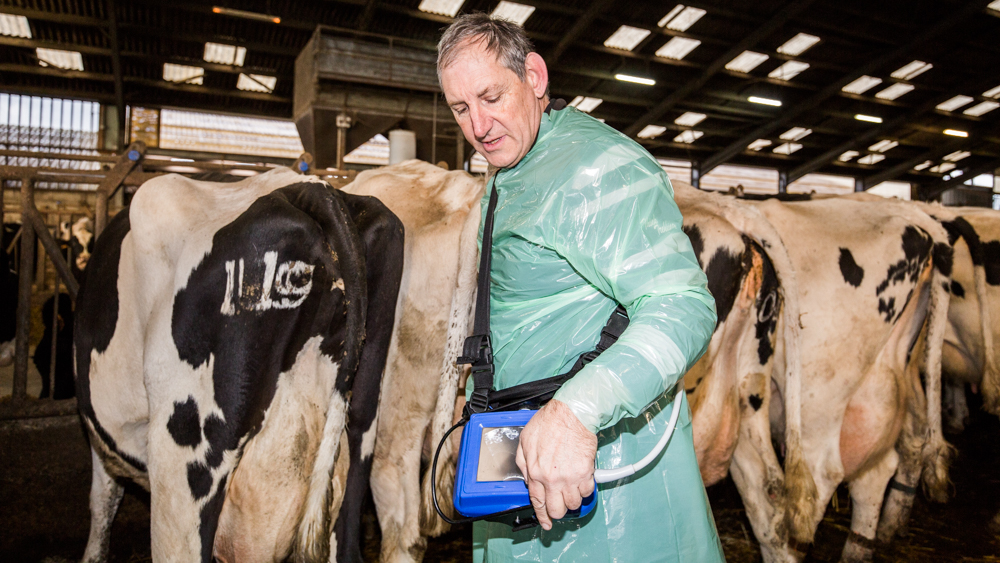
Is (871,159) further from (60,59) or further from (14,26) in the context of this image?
(14,26)

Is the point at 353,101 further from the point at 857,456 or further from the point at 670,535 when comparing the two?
the point at 670,535

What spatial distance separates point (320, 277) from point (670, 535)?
4.99 feet

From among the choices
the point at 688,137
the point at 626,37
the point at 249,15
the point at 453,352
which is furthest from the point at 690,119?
the point at 453,352

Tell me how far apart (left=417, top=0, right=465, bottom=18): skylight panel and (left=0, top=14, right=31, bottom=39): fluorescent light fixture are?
6961 mm

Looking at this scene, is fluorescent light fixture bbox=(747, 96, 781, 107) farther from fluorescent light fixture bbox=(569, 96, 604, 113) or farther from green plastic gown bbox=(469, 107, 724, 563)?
green plastic gown bbox=(469, 107, 724, 563)

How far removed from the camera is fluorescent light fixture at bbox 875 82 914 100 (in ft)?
49.9

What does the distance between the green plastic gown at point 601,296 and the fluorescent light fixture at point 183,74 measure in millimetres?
12959

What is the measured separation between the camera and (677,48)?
42.8 feet

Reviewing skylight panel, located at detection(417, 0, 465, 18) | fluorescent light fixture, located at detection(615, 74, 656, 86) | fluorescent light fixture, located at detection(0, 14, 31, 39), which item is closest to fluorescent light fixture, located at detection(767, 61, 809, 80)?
fluorescent light fixture, located at detection(615, 74, 656, 86)

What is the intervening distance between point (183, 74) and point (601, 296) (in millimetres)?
13695

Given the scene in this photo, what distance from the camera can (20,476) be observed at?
341cm

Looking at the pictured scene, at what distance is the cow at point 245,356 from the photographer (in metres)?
2.15

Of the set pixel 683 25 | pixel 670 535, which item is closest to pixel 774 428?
pixel 670 535

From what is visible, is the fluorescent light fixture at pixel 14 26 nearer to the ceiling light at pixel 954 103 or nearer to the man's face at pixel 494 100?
the man's face at pixel 494 100
